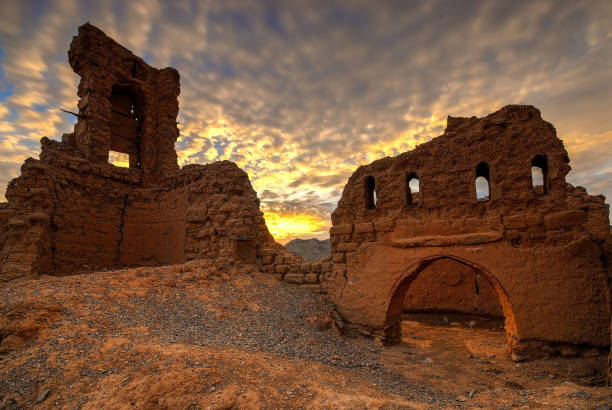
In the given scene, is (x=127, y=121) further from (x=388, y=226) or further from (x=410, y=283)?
(x=410, y=283)

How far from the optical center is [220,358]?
402cm

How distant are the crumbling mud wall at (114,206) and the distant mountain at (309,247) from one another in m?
14.2

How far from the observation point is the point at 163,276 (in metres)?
6.84

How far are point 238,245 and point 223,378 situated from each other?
4.81 meters

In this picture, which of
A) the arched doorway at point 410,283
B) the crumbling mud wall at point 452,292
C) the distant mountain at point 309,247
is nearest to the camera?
the arched doorway at point 410,283

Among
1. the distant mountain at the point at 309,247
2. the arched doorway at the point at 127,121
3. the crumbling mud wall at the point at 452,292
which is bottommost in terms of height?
the crumbling mud wall at the point at 452,292

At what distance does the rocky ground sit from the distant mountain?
697 inches

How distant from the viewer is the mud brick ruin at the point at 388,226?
552 cm

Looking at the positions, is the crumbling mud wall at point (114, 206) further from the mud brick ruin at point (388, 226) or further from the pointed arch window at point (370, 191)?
the pointed arch window at point (370, 191)

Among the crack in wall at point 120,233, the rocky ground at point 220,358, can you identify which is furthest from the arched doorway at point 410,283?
the crack in wall at point 120,233

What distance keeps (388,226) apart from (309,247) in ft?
63.6

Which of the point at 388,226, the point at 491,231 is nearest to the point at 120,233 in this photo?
the point at 388,226

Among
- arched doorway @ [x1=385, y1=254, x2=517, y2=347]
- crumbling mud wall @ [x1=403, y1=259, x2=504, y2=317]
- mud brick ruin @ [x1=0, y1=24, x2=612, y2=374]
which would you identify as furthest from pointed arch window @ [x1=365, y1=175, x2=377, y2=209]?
crumbling mud wall @ [x1=403, y1=259, x2=504, y2=317]

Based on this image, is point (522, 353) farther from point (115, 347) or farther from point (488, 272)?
point (115, 347)
